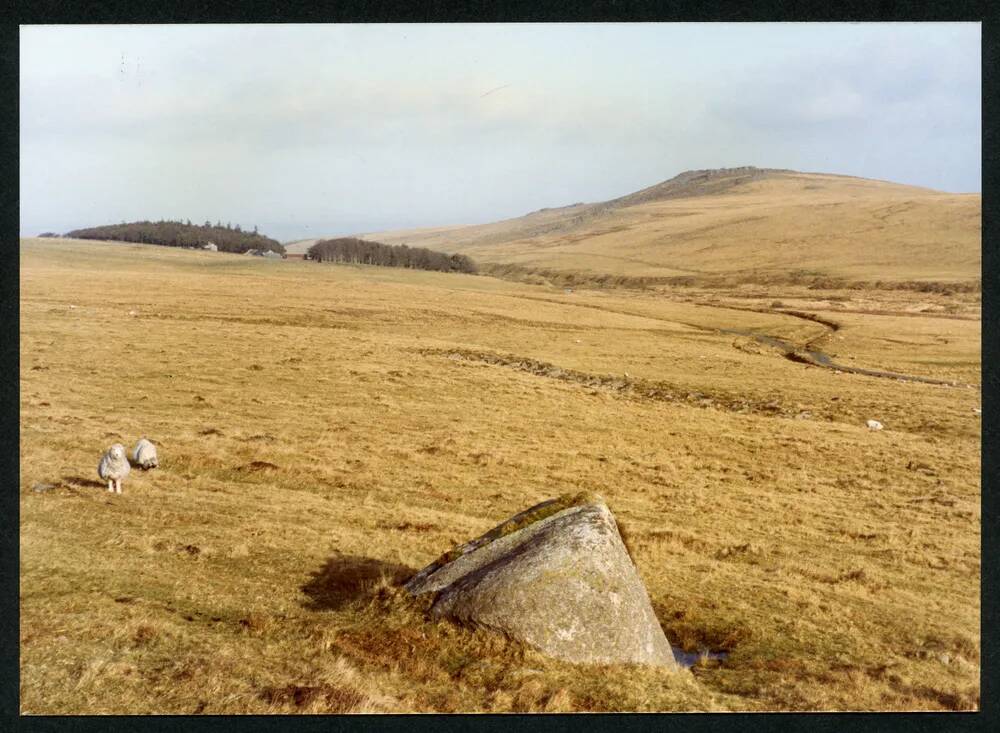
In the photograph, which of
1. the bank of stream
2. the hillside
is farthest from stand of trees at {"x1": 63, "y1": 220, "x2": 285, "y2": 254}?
the bank of stream

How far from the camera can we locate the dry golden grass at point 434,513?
28.6ft

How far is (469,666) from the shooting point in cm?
870

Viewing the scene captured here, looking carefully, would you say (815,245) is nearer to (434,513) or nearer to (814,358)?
(814,358)

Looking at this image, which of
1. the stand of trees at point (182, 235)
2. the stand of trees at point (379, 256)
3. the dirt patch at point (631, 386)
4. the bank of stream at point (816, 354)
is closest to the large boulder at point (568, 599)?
the dirt patch at point (631, 386)

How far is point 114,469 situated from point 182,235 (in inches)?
4308

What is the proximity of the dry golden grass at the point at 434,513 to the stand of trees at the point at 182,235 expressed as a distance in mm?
73284

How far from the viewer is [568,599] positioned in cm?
900

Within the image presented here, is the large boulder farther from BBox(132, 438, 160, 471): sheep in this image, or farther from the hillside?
the hillside

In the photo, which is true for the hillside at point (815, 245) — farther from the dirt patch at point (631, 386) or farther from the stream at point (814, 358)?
the dirt patch at point (631, 386)

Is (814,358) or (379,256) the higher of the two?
(379,256)

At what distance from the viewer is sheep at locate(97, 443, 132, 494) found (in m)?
14.6

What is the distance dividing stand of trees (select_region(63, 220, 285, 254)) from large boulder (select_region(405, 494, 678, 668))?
11519 centimetres

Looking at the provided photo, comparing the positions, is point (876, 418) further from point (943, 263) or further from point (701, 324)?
point (943, 263)

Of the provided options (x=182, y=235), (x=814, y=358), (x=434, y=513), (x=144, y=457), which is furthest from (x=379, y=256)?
(x=434, y=513)
